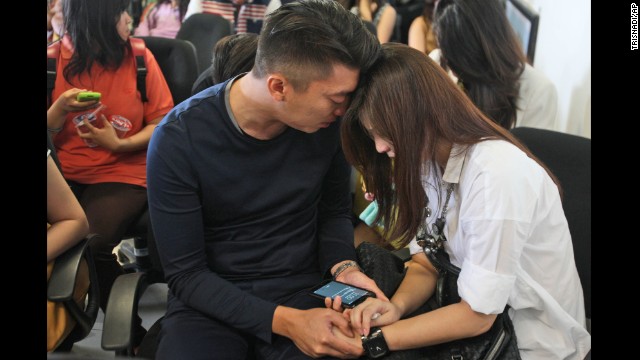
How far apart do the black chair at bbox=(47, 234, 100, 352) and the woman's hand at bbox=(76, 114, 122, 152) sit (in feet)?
2.13

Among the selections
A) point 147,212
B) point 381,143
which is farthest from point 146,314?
point 381,143

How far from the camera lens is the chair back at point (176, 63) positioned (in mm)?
2387

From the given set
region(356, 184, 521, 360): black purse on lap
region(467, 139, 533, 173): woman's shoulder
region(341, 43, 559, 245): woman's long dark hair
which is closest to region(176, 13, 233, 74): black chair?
region(356, 184, 521, 360): black purse on lap

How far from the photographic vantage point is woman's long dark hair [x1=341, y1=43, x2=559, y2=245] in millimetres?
1202

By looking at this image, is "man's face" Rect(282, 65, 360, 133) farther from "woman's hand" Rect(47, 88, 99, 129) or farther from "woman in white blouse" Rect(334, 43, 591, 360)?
"woman's hand" Rect(47, 88, 99, 129)

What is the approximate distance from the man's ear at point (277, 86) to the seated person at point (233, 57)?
0.50 meters

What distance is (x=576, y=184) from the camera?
1.66 meters

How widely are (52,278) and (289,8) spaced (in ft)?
2.75

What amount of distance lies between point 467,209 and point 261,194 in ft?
1.62

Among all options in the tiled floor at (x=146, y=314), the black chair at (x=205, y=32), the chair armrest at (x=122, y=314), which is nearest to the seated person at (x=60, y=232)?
the chair armrest at (x=122, y=314)
